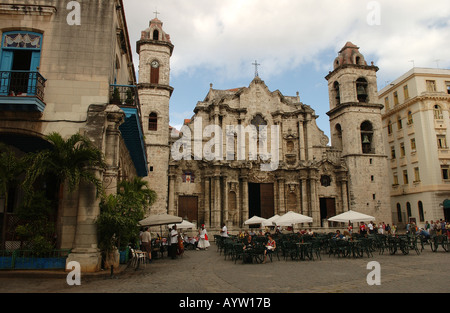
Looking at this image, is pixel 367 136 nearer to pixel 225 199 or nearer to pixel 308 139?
pixel 308 139

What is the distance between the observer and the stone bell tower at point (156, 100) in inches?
1192

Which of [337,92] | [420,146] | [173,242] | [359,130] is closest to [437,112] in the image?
[420,146]

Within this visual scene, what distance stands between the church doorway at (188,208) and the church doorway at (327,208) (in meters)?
13.2

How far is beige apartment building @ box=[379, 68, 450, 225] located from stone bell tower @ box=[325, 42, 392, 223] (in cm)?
450

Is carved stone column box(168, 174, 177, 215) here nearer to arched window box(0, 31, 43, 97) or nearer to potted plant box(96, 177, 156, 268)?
potted plant box(96, 177, 156, 268)

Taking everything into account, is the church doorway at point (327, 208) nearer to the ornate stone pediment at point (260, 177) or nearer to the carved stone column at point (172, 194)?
the ornate stone pediment at point (260, 177)

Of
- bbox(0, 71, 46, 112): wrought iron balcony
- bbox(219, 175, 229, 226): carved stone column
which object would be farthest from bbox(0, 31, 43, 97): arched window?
bbox(219, 175, 229, 226): carved stone column

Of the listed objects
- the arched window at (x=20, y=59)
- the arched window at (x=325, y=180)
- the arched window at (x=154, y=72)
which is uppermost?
the arched window at (x=154, y=72)

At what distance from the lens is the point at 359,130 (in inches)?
1426

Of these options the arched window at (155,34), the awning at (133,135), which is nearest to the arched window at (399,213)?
the awning at (133,135)

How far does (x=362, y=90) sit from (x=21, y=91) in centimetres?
3453

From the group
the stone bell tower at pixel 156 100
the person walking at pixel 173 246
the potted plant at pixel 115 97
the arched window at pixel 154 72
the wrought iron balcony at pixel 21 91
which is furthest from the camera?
the arched window at pixel 154 72

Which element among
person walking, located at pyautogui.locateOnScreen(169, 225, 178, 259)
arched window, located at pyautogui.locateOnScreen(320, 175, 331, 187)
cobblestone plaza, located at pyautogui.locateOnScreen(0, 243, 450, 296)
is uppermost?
arched window, located at pyautogui.locateOnScreen(320, 175, 331, 187)

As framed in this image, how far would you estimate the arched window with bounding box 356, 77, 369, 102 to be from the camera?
37.6 meters
